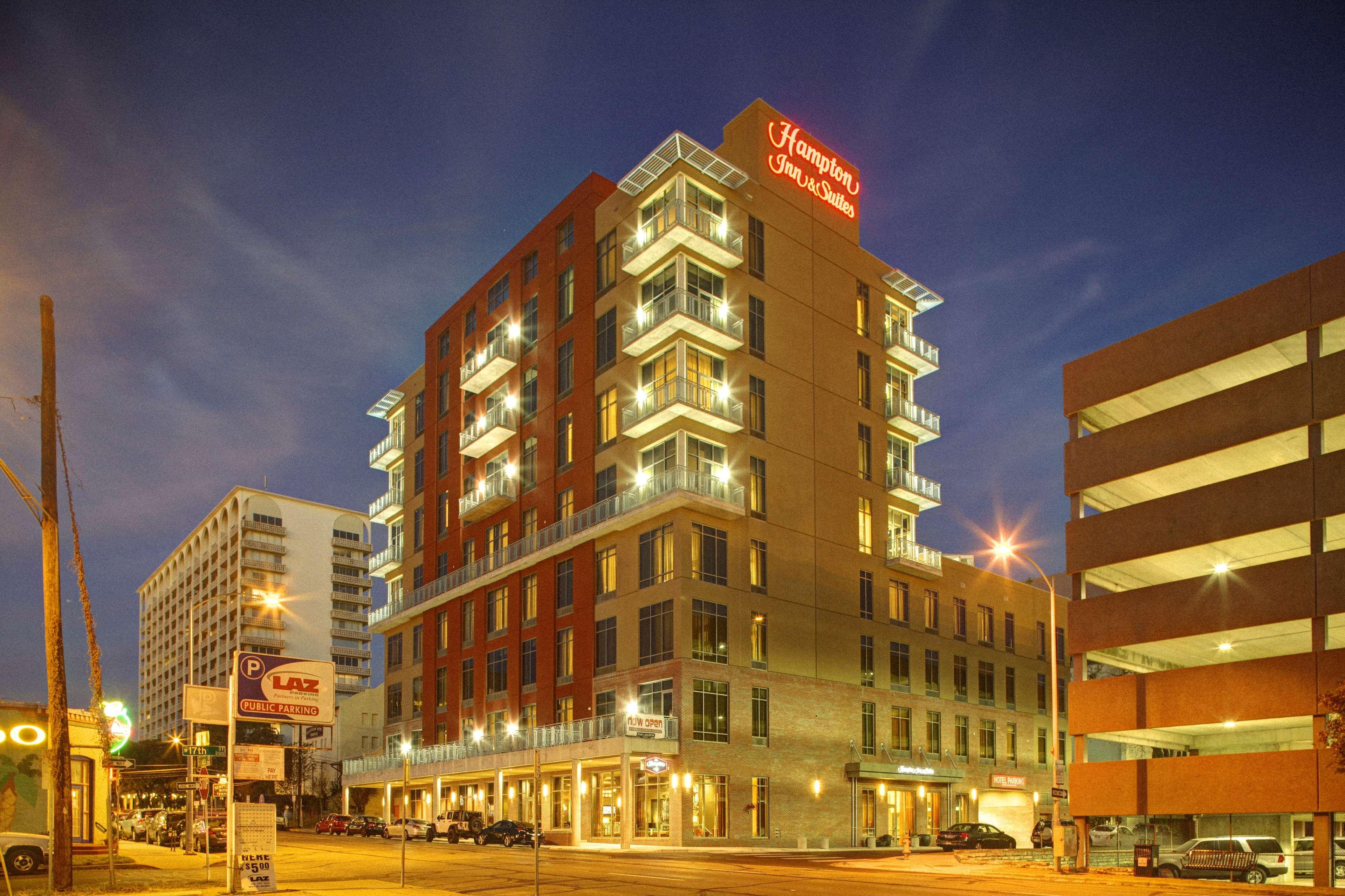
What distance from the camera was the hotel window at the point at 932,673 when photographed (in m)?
71.7

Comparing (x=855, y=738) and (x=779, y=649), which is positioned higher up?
(x=779, y=649)

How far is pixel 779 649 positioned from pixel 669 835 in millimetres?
12267

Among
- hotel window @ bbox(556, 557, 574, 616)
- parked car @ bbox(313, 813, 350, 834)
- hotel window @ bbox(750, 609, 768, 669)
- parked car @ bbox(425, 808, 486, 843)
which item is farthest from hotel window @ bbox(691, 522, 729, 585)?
parked car @ bbox(313, 813, 350, 834)

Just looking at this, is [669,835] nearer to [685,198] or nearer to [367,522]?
[685,198]

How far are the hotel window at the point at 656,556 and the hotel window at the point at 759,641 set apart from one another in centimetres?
573

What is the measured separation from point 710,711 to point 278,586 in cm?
10735

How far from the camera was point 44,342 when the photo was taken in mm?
25703

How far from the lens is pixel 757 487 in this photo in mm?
60719

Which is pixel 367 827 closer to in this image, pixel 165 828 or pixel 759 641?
pixel 165 828

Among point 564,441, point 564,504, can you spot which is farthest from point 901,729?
point 564,441

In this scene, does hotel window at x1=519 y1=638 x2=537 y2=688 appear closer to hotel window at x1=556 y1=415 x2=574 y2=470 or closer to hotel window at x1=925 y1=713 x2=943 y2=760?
hotel window at x1=556 y1=415 x2=574 y2=470

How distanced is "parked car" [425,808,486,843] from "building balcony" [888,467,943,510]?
3227cm

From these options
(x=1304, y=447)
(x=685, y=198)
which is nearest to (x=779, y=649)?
(x=685, y=198)

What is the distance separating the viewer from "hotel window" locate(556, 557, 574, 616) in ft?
211
